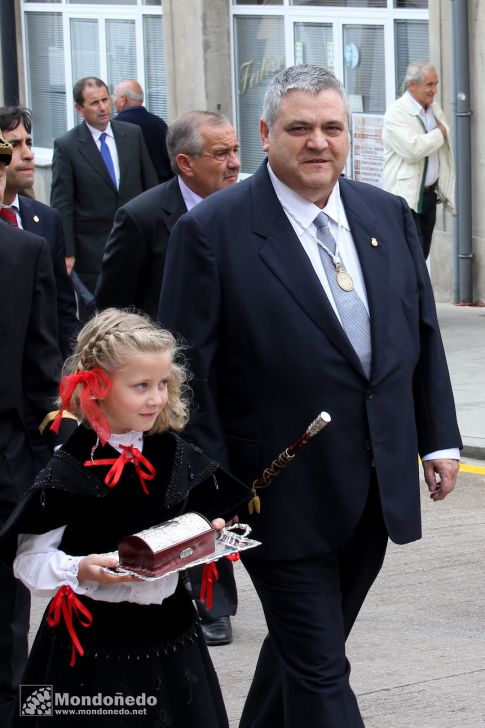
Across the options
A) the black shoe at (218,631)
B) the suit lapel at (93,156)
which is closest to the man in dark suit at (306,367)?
the black shoe at (218,631)

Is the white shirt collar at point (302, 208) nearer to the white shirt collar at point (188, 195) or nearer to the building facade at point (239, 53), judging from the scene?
the white shirt collar at point (188, 195)

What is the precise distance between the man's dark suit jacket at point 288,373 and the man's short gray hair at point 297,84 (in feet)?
0.76

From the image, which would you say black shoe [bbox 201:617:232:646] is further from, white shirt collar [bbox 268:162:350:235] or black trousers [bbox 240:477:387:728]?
white shirt collar [bbox 268:162:350:235]

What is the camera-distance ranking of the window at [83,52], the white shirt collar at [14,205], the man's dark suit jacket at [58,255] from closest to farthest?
the man's dark suit jacket at [58,255] → the white shirt collar at [14,205] → the window at [83,52]

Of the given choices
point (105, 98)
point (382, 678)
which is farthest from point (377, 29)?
point (382, 678)

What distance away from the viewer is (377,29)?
1552 cm

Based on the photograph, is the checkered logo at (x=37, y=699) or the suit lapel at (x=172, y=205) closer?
the checkered logo at (x=37, y=699)

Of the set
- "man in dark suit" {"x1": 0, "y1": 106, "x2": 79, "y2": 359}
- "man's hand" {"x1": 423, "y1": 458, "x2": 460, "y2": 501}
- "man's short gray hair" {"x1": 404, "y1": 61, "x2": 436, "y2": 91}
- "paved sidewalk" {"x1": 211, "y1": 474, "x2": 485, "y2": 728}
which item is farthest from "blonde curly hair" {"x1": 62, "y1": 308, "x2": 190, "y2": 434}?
"man's short gray hair" {"x1": 404, "y1": 61, "x2": 436, "y2": 91}

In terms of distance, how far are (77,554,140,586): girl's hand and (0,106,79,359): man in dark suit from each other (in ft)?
8.85

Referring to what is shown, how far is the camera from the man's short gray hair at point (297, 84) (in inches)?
170

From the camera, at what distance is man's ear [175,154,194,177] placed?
21.3 ft

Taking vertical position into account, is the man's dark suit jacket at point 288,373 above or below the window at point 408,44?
below

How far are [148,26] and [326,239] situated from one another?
15512 millimetres

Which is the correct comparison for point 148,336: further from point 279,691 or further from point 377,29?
point 377,29
